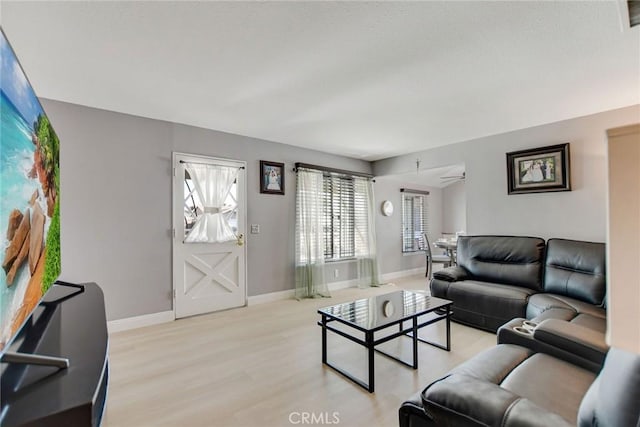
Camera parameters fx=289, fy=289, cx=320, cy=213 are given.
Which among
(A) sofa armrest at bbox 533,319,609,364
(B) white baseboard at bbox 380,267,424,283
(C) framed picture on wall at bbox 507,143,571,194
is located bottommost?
(B) white baseboard at bbox 380,267,424,283

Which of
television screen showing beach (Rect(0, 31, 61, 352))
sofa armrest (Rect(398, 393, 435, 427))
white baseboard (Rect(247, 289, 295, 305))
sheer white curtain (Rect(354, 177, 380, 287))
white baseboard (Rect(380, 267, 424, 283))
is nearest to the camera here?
television screen showing beach (Rect(0, 31, 61, 352))

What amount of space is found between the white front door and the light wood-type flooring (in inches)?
15.6

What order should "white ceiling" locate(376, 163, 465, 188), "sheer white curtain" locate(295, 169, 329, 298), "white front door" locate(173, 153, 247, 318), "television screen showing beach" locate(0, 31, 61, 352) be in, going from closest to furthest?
"television screen showing beach" locate(0, 31, 61, 352), "white front door" locate(173, 153, 247, 318), "sheer white curtain" locate(295, 169, 329, 298), "white ceiling" locate(376, 163, 465, 188)

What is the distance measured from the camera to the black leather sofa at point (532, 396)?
81 centimetres

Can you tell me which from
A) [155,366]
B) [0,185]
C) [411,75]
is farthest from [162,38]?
[155,366]

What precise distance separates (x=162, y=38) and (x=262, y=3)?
2.49 feet

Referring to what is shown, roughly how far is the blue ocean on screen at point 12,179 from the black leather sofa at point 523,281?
3.04 m

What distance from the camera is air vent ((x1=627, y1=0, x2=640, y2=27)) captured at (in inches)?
56.9

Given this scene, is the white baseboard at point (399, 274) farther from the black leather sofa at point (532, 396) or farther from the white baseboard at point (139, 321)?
the black leather sofa at point (532, 396)

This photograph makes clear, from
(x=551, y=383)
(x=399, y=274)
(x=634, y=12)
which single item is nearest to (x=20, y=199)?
(x=551, y=383)

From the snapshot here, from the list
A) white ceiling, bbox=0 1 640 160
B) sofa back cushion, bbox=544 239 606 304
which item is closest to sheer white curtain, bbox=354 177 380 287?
white ceiling, bbox=0 1 640 160

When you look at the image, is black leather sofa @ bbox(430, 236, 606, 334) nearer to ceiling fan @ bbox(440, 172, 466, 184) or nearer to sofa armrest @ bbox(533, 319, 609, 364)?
sofa armrest @ bbox(533, 319, 609, 364)

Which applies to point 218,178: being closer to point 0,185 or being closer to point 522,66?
point 0,185

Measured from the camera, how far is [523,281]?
322cm
